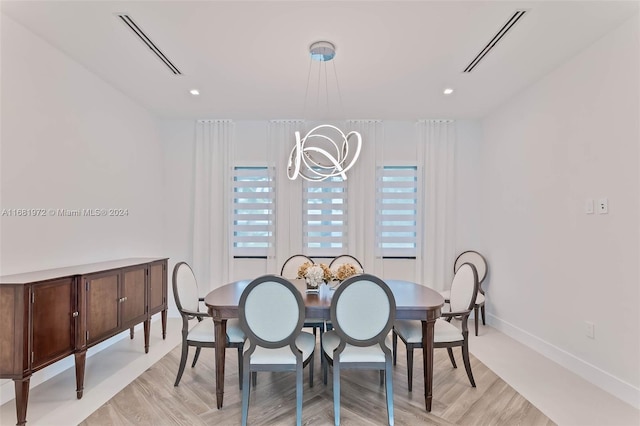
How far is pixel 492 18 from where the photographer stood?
8.16ft

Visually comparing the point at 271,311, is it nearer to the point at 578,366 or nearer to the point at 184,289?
the point at 184,289

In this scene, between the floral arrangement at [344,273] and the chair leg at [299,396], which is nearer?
the chair leg at [299,396]

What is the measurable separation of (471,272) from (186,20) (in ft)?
9.84

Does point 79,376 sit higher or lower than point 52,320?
lower

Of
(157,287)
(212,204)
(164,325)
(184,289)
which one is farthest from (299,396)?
(212,204)

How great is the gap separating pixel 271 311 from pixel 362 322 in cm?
60

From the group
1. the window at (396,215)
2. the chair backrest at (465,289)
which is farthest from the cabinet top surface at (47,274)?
the window at (396,215)

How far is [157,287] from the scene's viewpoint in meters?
3.74

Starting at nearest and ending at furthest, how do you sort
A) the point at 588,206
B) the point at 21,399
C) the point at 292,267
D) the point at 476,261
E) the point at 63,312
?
the point at 21,399, the point at 63,312, the point at 588,206, the point at 292,267, the point at 476,261

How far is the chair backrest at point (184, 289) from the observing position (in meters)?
2.78

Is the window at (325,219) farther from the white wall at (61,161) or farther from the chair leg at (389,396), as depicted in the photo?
the chair leg at (389,396)

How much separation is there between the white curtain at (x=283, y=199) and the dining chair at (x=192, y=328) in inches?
72.8

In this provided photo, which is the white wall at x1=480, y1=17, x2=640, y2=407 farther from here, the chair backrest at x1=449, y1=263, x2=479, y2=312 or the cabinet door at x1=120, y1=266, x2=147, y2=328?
the cabinet door at x1=120, y1=266, x2=147, y2=328

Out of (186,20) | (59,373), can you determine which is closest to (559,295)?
(186,20)
